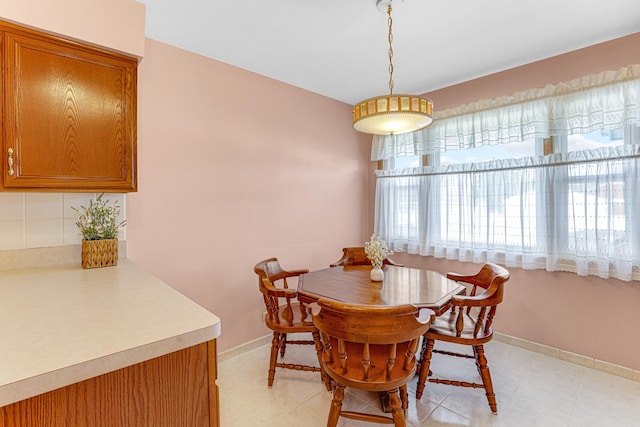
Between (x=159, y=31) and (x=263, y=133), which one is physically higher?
(x=159, y=31)

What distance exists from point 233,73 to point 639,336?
3.88 metres

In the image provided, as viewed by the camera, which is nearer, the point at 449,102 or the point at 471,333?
the point at 471,333

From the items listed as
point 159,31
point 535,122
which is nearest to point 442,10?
→ point 535,122

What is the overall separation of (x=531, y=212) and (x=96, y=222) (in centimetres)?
339

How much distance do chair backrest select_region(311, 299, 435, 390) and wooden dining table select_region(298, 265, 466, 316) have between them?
0.24m

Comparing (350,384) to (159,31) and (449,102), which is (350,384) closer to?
(159,31)

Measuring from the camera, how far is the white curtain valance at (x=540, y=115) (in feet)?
7.41

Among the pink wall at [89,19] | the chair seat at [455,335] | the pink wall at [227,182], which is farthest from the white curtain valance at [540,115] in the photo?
the pink wall at [89,19]

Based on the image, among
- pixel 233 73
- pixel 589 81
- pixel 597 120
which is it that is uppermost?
pixel 233 73

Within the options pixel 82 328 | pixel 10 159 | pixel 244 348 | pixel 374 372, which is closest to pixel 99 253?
pixel 10 159

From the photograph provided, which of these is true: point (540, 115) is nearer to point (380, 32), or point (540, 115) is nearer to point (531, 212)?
point (531, 212)

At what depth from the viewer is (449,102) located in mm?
3281

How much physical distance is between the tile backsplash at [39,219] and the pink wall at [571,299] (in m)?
3.38

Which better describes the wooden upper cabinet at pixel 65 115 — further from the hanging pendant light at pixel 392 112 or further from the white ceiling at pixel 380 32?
the hanging pendant light at pixel 392 112
